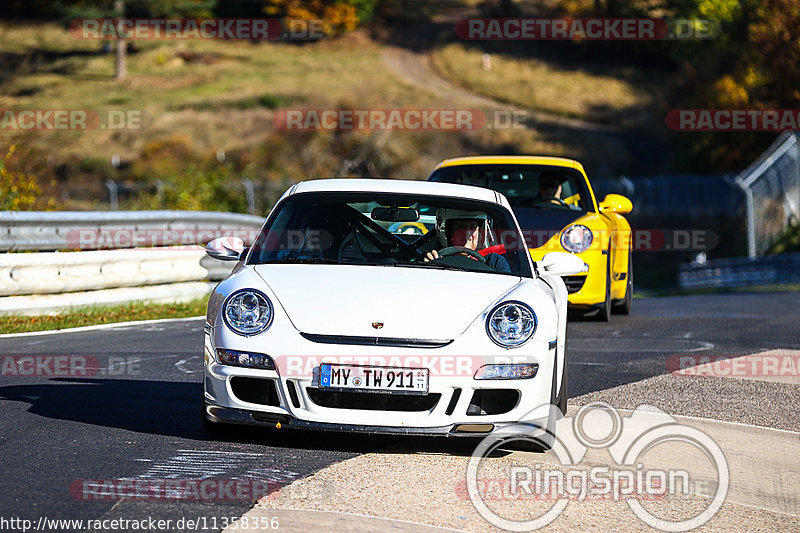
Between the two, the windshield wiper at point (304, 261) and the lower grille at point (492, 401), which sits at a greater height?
the windshield wiper at point (304, 261)

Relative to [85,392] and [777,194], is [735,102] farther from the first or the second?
[85,392]

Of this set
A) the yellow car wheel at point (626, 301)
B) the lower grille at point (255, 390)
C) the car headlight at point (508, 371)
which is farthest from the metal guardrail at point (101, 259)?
the car headlight at point (508, 371)

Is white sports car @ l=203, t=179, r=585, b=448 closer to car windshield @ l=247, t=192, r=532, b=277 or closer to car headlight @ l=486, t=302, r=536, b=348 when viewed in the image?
car headlight @ l=486, t=302, r=536, b=348

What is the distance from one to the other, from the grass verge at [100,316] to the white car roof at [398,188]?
5.09m

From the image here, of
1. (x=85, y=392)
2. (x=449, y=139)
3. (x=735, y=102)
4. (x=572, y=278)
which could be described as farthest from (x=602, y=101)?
(x=85, y=392)

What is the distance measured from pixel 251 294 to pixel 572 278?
6.23 metres

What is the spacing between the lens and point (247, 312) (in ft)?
19.1

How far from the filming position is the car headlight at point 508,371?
18.6 feet

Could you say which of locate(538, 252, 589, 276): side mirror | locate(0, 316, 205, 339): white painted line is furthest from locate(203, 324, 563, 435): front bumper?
locate(0, 316, 205, 339): white painted line

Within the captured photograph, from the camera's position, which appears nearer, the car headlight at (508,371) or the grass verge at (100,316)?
the car headlight at (508,371)

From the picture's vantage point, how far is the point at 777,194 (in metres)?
25.5

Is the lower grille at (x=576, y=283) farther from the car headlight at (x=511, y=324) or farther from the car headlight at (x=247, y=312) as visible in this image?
the car headlight at (x=247, y=312)

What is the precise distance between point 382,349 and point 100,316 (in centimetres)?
737

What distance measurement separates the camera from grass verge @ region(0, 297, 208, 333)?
1144 centimetres
